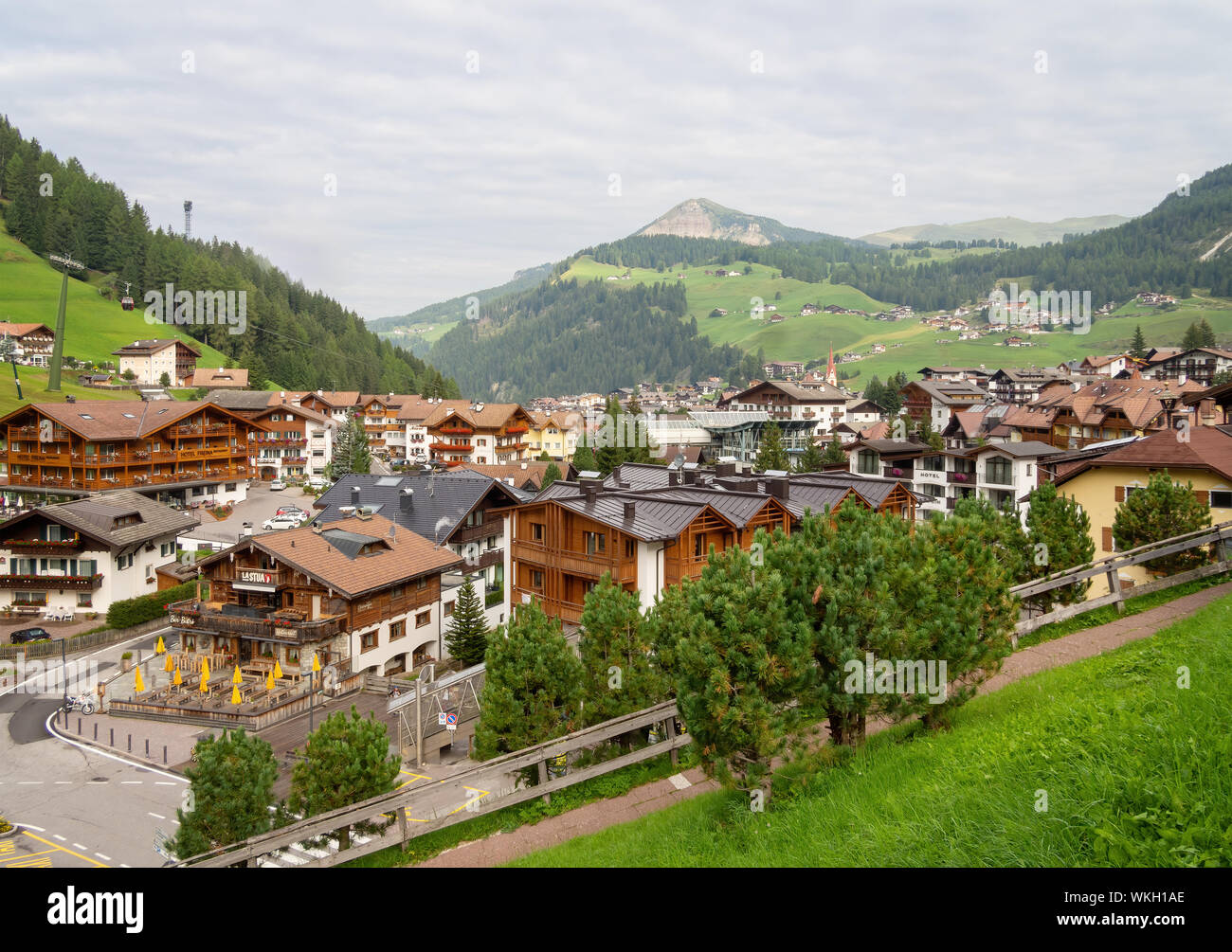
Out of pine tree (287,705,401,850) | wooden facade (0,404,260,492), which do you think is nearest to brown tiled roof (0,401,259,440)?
wooden facade (0,404,260,492)

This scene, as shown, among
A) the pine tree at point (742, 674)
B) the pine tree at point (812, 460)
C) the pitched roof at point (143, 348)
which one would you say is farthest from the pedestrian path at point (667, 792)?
the pitched roof at point (143, 348)

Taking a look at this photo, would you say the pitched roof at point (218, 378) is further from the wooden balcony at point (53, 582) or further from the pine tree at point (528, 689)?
the pine tree at point (528, 689)

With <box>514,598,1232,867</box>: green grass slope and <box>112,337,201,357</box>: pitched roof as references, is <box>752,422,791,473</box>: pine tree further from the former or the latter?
<box>112,337,201,357</box>: pitched roof

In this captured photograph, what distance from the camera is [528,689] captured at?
20.0 meters

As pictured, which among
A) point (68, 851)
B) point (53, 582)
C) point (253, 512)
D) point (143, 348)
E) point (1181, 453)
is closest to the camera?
A: point (68, 851)

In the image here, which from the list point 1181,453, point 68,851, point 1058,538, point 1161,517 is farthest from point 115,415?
point 1181,453

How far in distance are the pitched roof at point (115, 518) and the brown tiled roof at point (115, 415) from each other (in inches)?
602

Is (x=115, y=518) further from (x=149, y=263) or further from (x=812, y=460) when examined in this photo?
(x=149, y=263)

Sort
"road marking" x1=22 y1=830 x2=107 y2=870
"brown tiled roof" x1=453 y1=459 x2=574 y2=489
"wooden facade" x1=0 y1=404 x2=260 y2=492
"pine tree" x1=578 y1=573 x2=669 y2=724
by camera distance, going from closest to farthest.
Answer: "pine tree" x1=578 y1=573 x2=669 y2=724
"road marking" x1=22 y1=830 x2=107 y2=870
"wooden facade" x1=0 y1=404 x2=260 y2=492
"brown tiled roof" x1=453 y1=459 x2=574 y2=489

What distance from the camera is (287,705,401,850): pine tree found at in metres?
18.1

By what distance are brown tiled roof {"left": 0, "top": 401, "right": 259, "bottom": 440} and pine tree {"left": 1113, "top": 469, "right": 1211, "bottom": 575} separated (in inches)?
2914

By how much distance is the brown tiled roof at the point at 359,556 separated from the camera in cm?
3928

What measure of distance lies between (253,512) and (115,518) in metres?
25.7

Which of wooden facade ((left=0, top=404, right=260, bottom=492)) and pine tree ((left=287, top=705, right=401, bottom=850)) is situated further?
wooden facade ((left=0, top=404, right=260, bottom=492))
